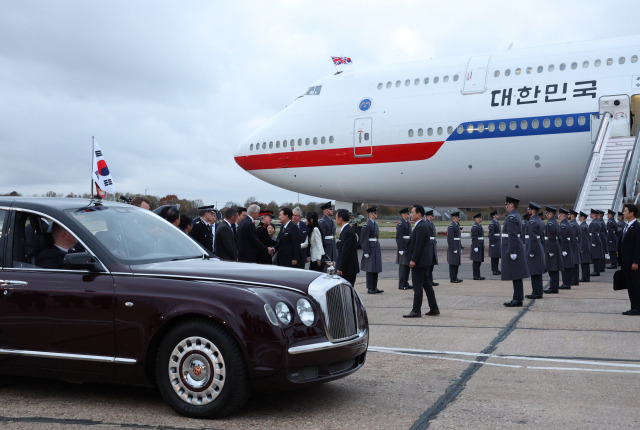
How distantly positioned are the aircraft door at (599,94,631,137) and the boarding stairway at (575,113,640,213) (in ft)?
0.30

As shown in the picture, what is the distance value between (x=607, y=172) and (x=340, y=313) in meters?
16.8

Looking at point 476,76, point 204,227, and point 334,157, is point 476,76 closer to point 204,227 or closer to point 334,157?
point 334,157

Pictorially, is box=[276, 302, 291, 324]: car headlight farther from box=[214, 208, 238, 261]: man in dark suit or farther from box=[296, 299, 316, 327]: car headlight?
box=[214, 208, 238, 261]: man in dark suit

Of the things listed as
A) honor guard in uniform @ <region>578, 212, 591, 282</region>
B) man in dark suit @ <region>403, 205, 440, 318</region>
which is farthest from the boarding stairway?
man in dark suit @ <region>403, 205, 440, 318</region>

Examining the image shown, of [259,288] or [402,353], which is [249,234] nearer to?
[402,353]

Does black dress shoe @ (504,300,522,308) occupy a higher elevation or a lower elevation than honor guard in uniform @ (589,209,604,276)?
lower

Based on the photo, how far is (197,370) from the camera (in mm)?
4992

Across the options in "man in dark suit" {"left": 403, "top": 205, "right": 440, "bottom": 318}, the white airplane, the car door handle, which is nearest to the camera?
the car door handle

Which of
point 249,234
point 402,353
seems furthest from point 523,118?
point 402,353

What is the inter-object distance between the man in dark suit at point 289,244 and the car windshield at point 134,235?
5546 mm

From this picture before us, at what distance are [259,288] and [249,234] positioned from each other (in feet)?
20.0

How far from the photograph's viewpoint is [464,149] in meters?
22.3

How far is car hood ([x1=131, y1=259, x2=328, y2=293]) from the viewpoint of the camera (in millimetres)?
5215

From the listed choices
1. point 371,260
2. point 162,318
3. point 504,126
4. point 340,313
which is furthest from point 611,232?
point 162,318
